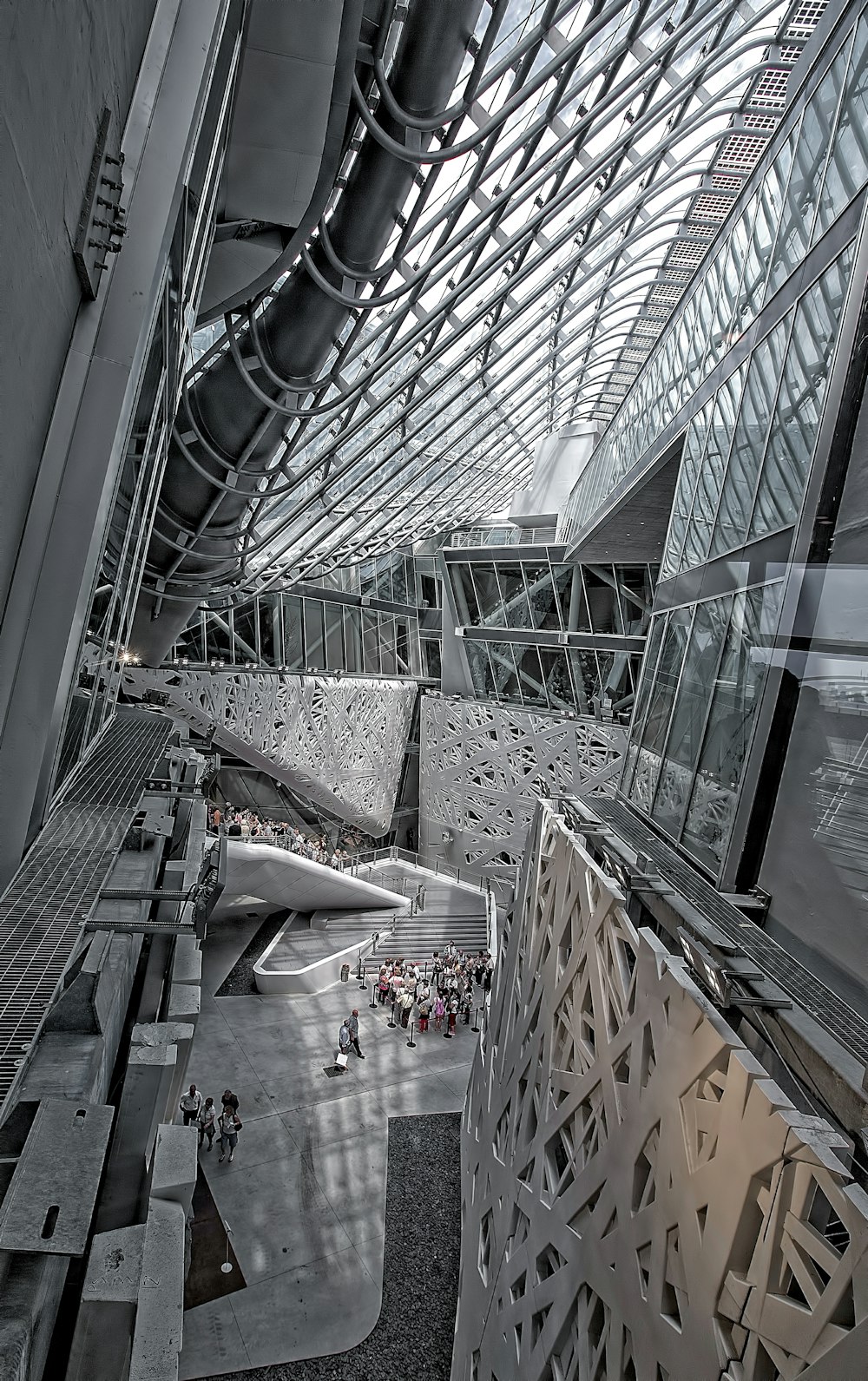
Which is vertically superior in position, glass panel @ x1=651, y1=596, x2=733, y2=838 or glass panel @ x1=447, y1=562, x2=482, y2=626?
glass panel @ x1=447, y1=562, x2=482, y2=626

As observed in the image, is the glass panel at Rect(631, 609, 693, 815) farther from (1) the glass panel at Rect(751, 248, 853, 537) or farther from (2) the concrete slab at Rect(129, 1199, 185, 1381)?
(2) the concrete slab at Rect(129, 1199, 185, 1381)

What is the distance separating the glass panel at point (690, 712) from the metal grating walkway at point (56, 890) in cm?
487

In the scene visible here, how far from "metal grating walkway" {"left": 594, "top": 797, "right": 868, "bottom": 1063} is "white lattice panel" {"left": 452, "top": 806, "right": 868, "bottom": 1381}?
0.52 meters

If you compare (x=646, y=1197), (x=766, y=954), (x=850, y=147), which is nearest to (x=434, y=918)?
(x=766, y=954)

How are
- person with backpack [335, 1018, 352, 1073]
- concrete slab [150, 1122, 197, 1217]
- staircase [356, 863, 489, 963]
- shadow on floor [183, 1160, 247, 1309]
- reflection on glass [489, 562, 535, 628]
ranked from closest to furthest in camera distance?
concrete slab [150, 1122, 197, 1217], shadow on floor [183, 1160, 247, 1309], person with backpack [335, 1018, 352, 1073], staircase [356, 863, 489, 963], reflection on glass [489, 562, 535, 628]

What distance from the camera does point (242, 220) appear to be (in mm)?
8812

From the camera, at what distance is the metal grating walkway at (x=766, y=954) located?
3.48m

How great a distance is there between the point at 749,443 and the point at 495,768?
22548 mm

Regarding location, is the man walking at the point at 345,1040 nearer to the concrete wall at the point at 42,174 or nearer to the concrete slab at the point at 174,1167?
the concrete slab at the point at 174,1167

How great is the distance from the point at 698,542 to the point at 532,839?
4226mm

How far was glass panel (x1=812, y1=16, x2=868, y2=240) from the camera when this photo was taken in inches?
219

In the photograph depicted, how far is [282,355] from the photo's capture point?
35.9 feet

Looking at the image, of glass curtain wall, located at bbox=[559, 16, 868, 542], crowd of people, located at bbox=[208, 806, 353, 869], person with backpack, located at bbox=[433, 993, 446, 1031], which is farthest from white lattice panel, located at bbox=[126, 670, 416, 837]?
glass curtain wall, located at bbox=[559, 16, 868, 542]

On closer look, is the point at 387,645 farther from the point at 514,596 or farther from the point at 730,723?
the point at 730,723
